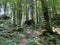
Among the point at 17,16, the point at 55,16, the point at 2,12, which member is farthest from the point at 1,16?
the point at 55,16

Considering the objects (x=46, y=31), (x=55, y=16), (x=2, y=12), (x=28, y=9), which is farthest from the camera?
(x=2, y=12)

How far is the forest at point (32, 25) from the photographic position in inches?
484

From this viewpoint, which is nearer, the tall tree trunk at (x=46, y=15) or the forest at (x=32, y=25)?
the forest at (x=32, y=25)

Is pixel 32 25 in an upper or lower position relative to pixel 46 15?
lower

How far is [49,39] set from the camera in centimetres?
1280

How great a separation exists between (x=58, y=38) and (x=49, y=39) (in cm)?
103

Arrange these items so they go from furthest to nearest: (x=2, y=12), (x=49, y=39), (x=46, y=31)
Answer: (x=2, y=12) → (x=46, y=31) → (x=49, y=39)

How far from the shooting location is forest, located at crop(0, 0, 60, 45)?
40.3 ft

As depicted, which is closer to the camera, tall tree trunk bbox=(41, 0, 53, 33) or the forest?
the forest

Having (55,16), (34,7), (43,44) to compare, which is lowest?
(43,44)

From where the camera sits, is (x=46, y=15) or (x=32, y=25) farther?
(x=32, y=25)

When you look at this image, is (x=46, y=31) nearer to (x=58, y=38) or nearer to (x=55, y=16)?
(x=58, y=38)

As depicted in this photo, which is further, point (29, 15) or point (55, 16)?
point (55, 16)

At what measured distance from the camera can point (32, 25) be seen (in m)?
17.8
